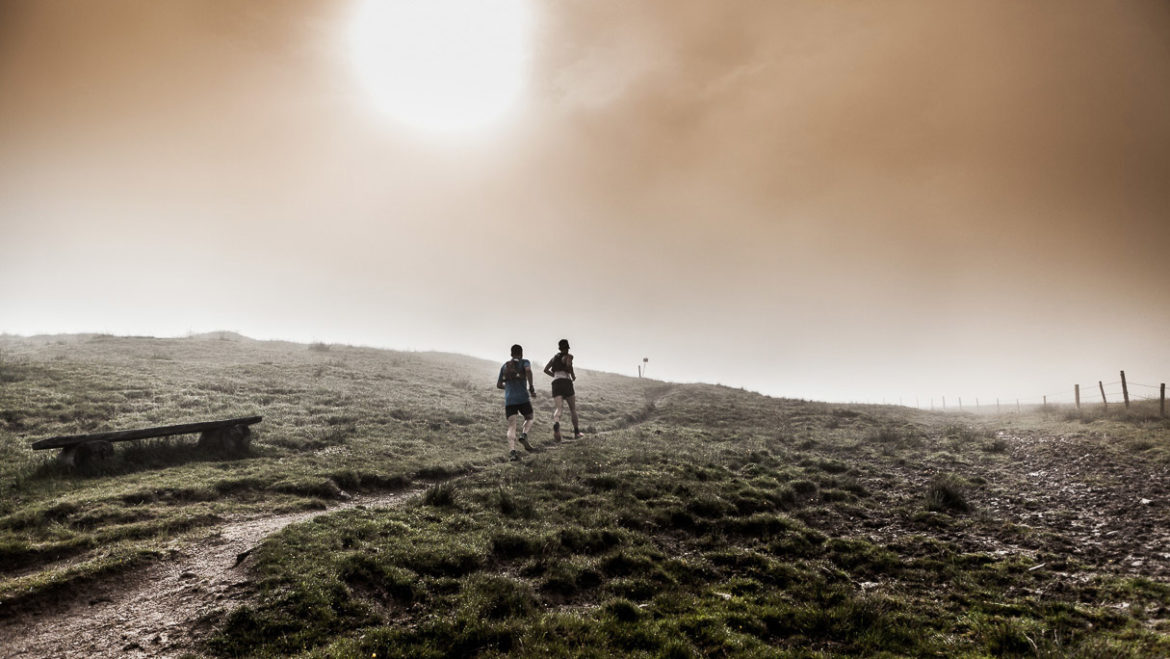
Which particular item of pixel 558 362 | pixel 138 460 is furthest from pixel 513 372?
pixel 138 460

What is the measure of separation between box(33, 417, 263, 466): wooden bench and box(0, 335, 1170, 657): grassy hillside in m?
0.53

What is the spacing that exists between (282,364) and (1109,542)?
4491cm

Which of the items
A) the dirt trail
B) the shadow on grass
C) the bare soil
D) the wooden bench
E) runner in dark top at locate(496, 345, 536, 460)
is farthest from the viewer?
runner in dark top at locate(496, 345, 536, 460)

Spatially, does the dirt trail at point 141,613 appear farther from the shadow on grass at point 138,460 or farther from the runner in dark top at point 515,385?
the runner in dark top at point 515,385

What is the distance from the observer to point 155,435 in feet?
53.1

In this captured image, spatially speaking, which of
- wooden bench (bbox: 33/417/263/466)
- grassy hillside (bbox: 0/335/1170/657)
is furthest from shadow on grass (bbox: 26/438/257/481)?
wooden bench (bbox: 33/417/263/466)

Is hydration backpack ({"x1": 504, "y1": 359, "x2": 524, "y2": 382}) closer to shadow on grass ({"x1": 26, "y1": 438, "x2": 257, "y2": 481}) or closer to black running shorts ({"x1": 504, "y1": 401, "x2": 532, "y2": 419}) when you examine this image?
black running shorts ({"x1": 504, "y1": 401, "x2": 532, "y2": 419})

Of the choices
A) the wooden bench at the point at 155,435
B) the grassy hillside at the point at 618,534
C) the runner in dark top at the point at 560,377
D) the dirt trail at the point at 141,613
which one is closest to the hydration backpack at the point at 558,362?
the runner in dark top at the point at 560,377

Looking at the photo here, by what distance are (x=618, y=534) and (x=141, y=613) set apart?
881cm

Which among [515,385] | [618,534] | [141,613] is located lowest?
[141,613]

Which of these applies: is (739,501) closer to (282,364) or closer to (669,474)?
(669,474)

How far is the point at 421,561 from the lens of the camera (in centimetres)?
955

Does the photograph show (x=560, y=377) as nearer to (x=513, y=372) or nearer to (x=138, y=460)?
(x=513, y=372)

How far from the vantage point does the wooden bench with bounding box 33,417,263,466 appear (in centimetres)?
1427
